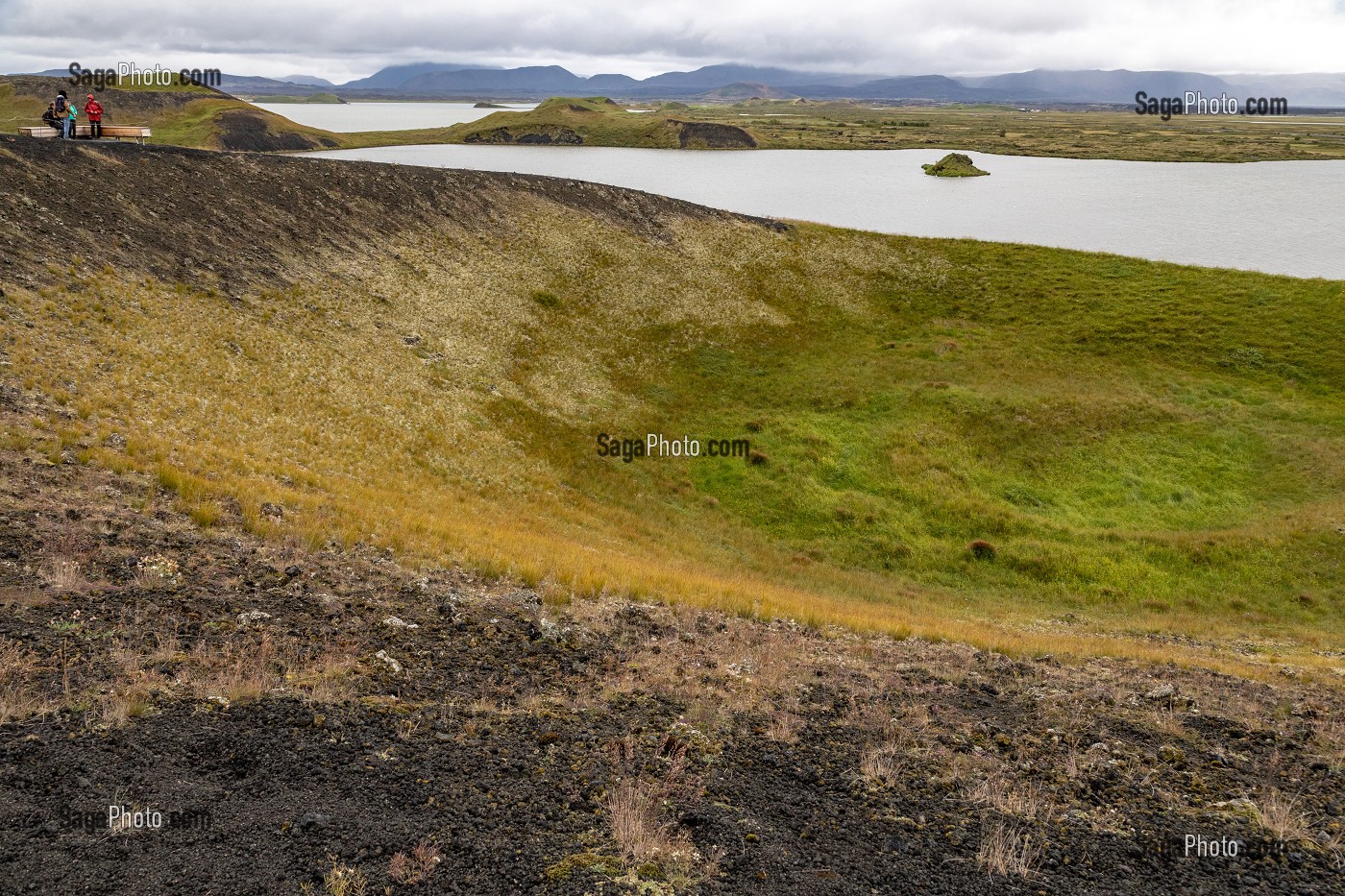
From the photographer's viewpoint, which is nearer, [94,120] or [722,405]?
[94,120]

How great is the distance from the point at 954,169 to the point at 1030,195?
32148mm

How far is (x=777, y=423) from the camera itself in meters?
45.1

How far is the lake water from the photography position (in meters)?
80.9

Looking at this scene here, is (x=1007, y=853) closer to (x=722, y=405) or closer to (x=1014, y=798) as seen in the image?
(x=1014, y=798)

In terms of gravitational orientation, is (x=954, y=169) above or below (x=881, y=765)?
above

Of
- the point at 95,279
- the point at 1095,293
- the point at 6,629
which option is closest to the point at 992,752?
the point at 6,629

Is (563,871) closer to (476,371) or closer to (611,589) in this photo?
(611,589)

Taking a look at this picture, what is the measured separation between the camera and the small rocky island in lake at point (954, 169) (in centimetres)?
14788

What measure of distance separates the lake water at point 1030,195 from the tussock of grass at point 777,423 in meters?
19.2

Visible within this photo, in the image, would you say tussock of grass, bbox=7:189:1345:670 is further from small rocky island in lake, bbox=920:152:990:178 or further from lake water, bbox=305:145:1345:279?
small rocky island in lake, bbox=920:152:990:178

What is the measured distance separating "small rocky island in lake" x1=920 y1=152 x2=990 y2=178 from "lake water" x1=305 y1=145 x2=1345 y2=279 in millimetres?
3618

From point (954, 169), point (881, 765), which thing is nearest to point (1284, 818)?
point (881, 765)

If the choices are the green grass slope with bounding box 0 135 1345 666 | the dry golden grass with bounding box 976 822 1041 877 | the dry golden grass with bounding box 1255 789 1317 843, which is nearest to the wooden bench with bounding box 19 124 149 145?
the green grass slope with bounding box 0 135 1345 666

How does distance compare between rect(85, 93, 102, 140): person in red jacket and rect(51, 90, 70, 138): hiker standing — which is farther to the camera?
rect(85, 93, 102, 140): person in red jacket
